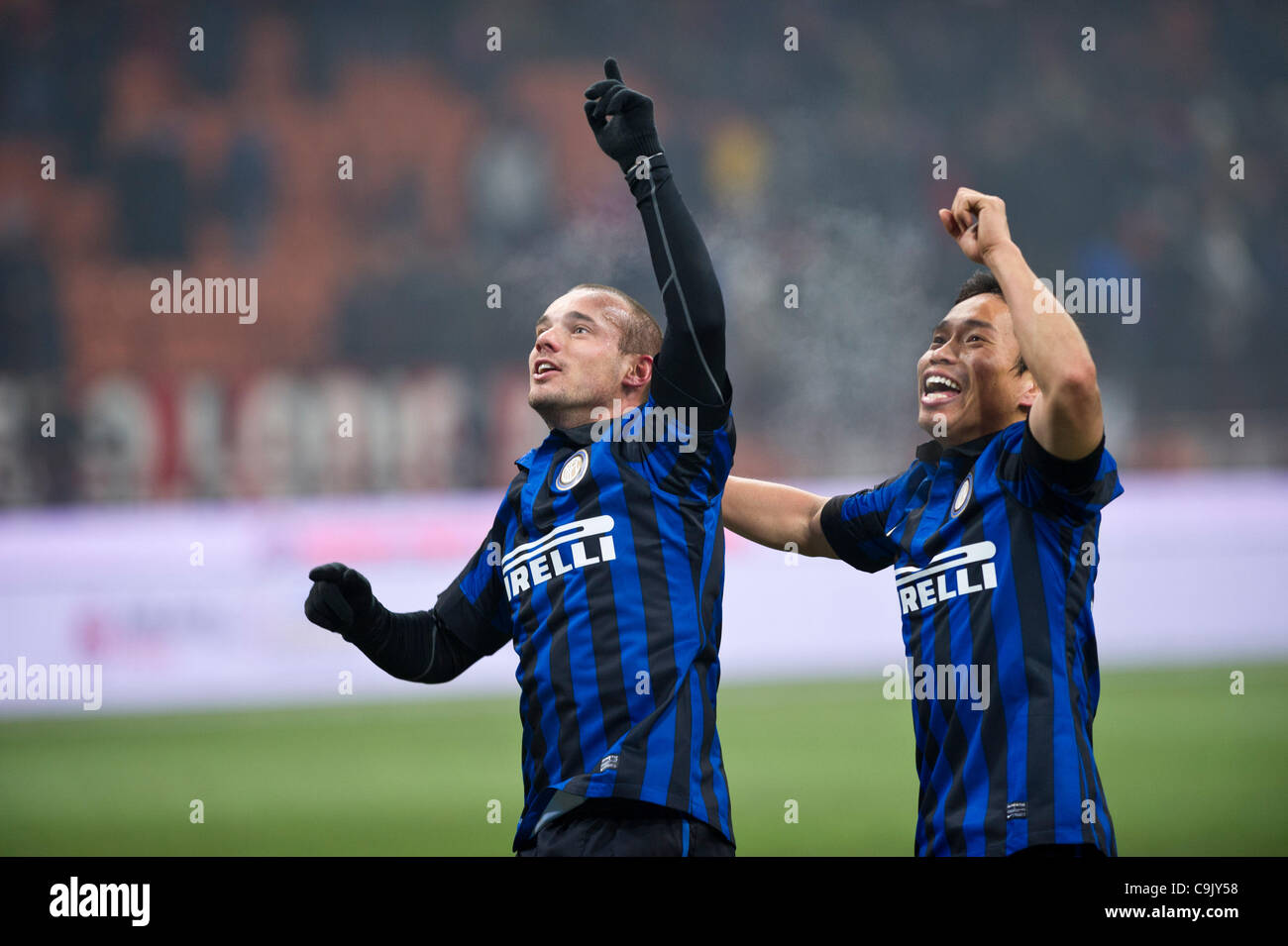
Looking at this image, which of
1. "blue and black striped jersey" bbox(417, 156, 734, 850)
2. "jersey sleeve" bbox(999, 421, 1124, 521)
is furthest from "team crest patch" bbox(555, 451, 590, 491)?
"jersey sleeve" bbox(999, 421, 1124, 521)

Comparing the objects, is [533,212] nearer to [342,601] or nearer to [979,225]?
[342,601]

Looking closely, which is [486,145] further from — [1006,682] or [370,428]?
[1006,682]

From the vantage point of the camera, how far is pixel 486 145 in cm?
1638

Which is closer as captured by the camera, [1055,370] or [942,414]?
[1055,370]

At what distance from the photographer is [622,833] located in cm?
299

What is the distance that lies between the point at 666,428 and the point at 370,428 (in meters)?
10.0

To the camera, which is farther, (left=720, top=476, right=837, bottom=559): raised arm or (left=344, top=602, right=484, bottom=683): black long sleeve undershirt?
(left=720, top=476, right=837, bottom=559): raised arm

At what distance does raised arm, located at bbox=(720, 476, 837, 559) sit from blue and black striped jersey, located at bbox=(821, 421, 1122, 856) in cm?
46

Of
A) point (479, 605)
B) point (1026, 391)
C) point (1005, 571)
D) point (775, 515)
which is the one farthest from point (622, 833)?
point (1026, 391)

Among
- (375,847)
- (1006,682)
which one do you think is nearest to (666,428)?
(1006,682)

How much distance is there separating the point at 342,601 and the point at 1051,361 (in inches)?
68.6

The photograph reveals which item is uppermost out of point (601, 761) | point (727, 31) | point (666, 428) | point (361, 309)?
point (727, 31)

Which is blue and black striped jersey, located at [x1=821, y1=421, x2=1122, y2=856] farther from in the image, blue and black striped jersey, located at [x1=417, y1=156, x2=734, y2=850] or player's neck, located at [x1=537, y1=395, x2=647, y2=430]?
player's neck, located at [x1=537, y1=395, x2=647, y2=430]

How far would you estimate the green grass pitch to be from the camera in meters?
7.08
